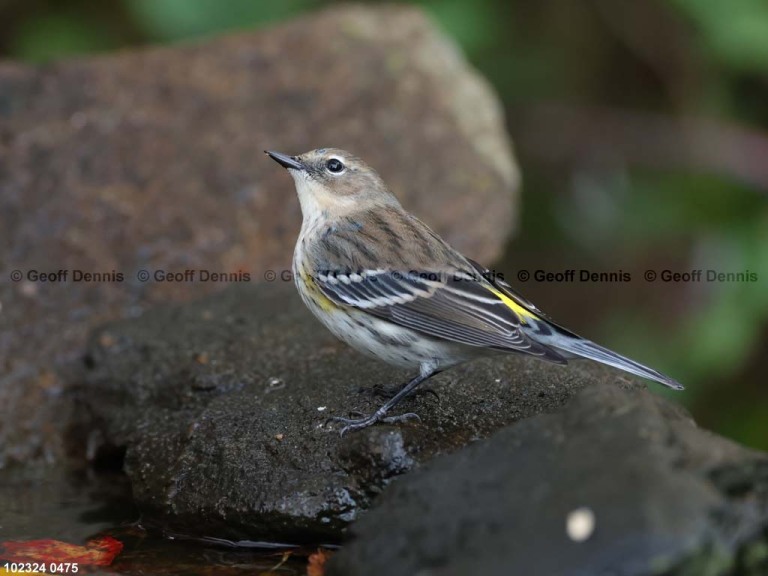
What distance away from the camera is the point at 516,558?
2.40m

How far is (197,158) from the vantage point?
598 cm

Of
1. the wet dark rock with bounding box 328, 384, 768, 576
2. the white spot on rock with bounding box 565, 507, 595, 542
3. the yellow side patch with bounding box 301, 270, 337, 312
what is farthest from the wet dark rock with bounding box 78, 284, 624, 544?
the white spot on rock with bounding box 565, 507, 595, 542

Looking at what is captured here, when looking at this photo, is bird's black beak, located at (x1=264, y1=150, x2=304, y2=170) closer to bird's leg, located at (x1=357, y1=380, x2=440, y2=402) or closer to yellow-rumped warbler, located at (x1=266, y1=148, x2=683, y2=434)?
yellow-rumped warbler, located at (x1=266, y1=148, x2=683, y2=434)

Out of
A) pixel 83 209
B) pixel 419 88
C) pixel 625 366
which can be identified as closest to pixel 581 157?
pixel 419 88

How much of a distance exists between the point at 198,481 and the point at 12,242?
7.55 ft

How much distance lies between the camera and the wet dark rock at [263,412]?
3.46 meters

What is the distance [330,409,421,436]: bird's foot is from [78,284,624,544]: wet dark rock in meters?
0.06

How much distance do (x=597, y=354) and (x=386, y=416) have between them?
32.9 inches

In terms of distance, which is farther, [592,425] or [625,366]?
[625,366]

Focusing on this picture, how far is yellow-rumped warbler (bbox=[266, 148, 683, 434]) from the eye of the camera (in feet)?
12.3

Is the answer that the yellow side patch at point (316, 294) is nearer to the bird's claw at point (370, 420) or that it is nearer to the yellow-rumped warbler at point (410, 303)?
the yellow-rumped warbler at point (410, 303)

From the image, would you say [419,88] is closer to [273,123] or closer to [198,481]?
[273,123]

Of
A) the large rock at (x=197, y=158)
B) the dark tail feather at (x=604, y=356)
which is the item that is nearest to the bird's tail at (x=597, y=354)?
the dark tail feather at (x=604, y=356)

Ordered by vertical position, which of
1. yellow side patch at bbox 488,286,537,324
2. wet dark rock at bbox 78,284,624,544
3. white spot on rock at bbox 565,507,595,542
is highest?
white spot on rock at bbox 565,507,595,542
